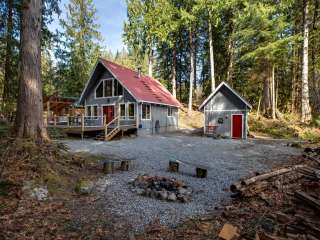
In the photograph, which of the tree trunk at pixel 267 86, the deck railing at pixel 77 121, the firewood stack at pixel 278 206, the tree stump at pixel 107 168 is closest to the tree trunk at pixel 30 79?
the tree stump at pixel 107 168

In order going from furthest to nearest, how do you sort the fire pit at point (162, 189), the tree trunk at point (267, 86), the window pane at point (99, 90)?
the tree trunk at point (267, 86) < the window pane at point (99, 90) < the fire pit at point (162, 189)

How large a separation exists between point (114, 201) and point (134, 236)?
1.59 metres

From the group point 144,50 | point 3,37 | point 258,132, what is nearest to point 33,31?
point 3,37

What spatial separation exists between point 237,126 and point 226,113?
1.36 meters

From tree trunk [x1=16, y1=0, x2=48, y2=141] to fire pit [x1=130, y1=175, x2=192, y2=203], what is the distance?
3.05 m

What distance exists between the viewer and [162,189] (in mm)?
5980

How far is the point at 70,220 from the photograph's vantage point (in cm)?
430

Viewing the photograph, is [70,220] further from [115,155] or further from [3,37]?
[3,37]

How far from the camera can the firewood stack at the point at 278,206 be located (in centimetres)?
Answer: 355

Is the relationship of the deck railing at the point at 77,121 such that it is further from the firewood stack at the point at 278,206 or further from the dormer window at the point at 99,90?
the firewood stack at the point at 278,206

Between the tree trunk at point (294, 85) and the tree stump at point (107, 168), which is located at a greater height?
the tree trunk at point (294, 85)

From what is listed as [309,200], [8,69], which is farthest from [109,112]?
[309,200]

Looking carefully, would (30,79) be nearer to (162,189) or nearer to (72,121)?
(162,189)

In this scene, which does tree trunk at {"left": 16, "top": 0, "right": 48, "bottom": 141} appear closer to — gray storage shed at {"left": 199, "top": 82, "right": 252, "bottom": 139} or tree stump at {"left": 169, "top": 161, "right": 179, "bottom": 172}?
tree stump at {"left": 169, "top": 161, "right": 179, "bottom": 172}
